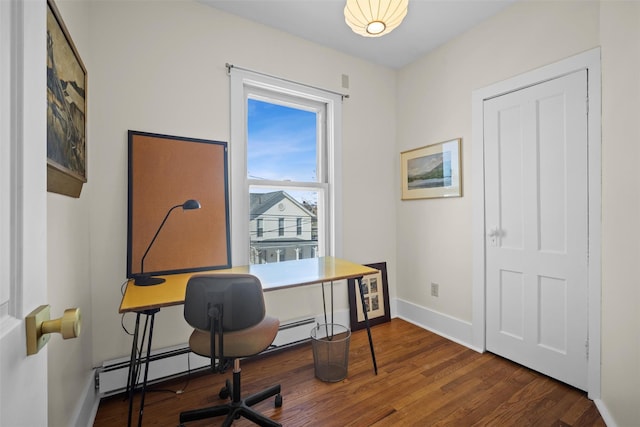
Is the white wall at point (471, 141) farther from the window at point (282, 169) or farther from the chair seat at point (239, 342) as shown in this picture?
the chair seat at point (239, 342)

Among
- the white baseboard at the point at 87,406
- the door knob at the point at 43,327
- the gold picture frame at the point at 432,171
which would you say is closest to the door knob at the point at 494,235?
the gold picture frame at the point at 432,171

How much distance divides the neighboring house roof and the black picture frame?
1089 mm

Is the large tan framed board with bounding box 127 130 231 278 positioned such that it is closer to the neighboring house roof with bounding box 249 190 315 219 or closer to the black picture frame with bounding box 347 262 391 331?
the neighboring house roof with bounding box 249 190 315 219

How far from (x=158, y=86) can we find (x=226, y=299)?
5.51 feet

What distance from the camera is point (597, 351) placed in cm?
187

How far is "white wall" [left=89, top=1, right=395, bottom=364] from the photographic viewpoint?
1.97 meters

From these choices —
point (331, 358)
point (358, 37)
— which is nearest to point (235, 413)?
point (331, 358)

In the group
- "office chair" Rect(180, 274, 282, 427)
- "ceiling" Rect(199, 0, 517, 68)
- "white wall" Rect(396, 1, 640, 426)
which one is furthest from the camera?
"ceiling" Rect(199, 0, 517, 68)

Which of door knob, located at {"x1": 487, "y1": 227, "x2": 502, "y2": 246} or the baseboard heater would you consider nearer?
the baseboard heater

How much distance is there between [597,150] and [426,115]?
1.47 m

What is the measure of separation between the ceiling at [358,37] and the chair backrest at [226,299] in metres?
2.14

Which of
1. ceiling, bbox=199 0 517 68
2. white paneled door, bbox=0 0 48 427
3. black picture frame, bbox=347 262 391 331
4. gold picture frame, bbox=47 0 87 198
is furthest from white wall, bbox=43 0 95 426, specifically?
black picture frame, bbox=347 262 391 331

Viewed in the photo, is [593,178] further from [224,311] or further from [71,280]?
[71,280]

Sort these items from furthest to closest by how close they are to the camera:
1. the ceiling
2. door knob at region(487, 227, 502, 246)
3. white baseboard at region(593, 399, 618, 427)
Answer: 1. door knob at region(487, 227, 502, 246)
2. the ceiling
3. white baseboard at region(593, 399, 618, 427)
